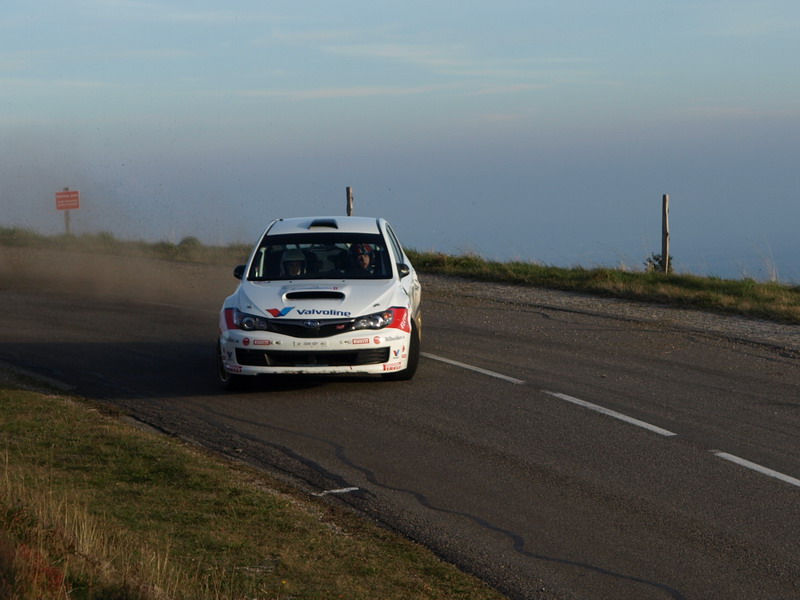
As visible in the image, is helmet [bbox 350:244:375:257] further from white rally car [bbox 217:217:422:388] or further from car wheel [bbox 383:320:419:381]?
car wheel [bbox 383:320:419:381]

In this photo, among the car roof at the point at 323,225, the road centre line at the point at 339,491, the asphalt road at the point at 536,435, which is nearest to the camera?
the asphalt road at the point at 536,435

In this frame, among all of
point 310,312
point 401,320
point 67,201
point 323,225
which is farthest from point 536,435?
point 67,201

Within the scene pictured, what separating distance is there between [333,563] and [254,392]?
5238 millimetres

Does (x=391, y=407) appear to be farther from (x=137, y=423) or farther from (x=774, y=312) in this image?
(x=774, y=312)

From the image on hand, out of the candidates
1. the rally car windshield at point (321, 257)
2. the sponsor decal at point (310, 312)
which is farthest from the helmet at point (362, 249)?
the sponsor decal at point (310, 312)

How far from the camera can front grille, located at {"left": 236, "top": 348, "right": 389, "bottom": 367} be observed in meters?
10.4

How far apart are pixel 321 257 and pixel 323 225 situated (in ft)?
2.71

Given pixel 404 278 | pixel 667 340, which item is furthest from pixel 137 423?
pixel 667 340

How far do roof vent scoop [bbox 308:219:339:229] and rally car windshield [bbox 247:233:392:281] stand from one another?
0.31 meters

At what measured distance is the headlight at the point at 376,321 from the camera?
34.6 feet

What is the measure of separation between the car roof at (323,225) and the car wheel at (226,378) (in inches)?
77.1

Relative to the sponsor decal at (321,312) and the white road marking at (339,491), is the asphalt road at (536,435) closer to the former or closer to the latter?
the white road marking at (339,491)

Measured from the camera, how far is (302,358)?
409 inches

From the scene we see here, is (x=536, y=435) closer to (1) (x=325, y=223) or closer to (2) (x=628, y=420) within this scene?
(2) (x=628, y=420)
